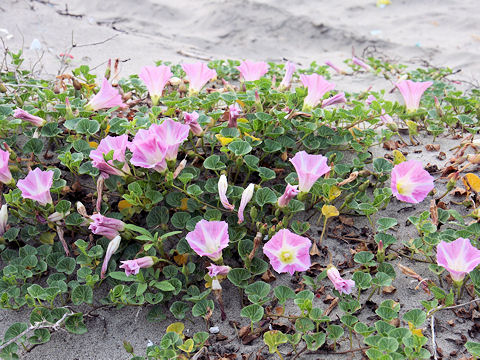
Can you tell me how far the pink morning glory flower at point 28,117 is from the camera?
203 cm

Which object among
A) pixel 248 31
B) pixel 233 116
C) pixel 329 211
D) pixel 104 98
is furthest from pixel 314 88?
pixel 248 31

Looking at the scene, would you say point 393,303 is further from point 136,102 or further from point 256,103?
point 136,102

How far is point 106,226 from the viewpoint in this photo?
175 cm

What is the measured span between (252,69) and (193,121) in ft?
2.92

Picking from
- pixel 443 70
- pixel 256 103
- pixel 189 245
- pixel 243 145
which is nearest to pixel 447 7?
pixel 443 70

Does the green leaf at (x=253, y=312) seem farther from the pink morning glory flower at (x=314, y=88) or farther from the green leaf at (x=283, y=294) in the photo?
the pink morning glory flower at (x=314, y=88)

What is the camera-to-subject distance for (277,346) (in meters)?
1.63

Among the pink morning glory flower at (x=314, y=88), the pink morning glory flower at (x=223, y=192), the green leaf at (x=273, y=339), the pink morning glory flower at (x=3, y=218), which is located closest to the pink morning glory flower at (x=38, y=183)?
the pink morning glory flower at (x=3, y=218)

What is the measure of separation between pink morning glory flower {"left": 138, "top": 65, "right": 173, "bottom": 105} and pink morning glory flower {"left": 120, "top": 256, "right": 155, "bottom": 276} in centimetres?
107

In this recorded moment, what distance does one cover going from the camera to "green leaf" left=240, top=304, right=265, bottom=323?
5.19ft

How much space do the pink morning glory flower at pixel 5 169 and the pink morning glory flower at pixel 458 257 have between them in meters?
1.71

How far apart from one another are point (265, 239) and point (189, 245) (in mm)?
331

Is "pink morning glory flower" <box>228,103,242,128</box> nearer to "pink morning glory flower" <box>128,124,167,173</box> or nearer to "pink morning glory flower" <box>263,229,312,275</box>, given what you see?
"pink morning glory flower" <box>128,124,167,173</box>

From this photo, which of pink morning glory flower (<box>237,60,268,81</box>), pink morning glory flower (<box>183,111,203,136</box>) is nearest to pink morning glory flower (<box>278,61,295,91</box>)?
pink morning glory flower (<box>237,60,268,81</box>)
